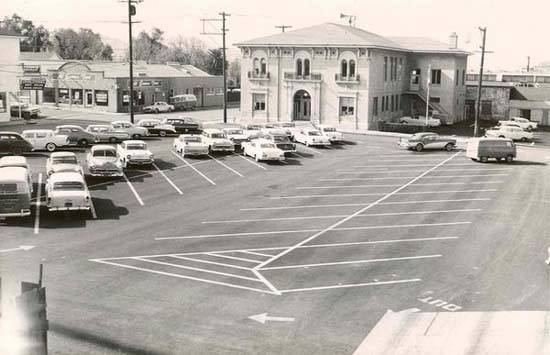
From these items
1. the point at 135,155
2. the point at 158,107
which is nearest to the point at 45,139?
the point at 135,155

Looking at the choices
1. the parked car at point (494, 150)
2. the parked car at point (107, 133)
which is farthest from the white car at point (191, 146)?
the parked car at point (494, 150)

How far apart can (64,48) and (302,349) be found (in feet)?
497

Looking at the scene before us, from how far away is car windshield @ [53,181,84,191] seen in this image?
2948 centimetres

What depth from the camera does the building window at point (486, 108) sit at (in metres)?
87.4

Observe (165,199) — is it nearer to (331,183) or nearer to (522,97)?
(331,183)

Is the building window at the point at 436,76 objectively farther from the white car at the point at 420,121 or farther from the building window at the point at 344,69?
the building window at the point at 344,69

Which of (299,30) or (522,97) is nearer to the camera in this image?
(299,30)

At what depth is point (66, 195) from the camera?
94.9 feet

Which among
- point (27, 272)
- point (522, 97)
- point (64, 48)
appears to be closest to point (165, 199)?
point (27, 272)

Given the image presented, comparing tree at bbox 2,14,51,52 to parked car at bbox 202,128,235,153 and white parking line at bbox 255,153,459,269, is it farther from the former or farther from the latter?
white parking line at bbox 255,153,459,269

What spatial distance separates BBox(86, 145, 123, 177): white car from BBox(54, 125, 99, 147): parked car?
10.5 m

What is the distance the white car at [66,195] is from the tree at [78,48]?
129m

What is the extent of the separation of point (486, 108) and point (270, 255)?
231ft

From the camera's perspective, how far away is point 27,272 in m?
21.5
